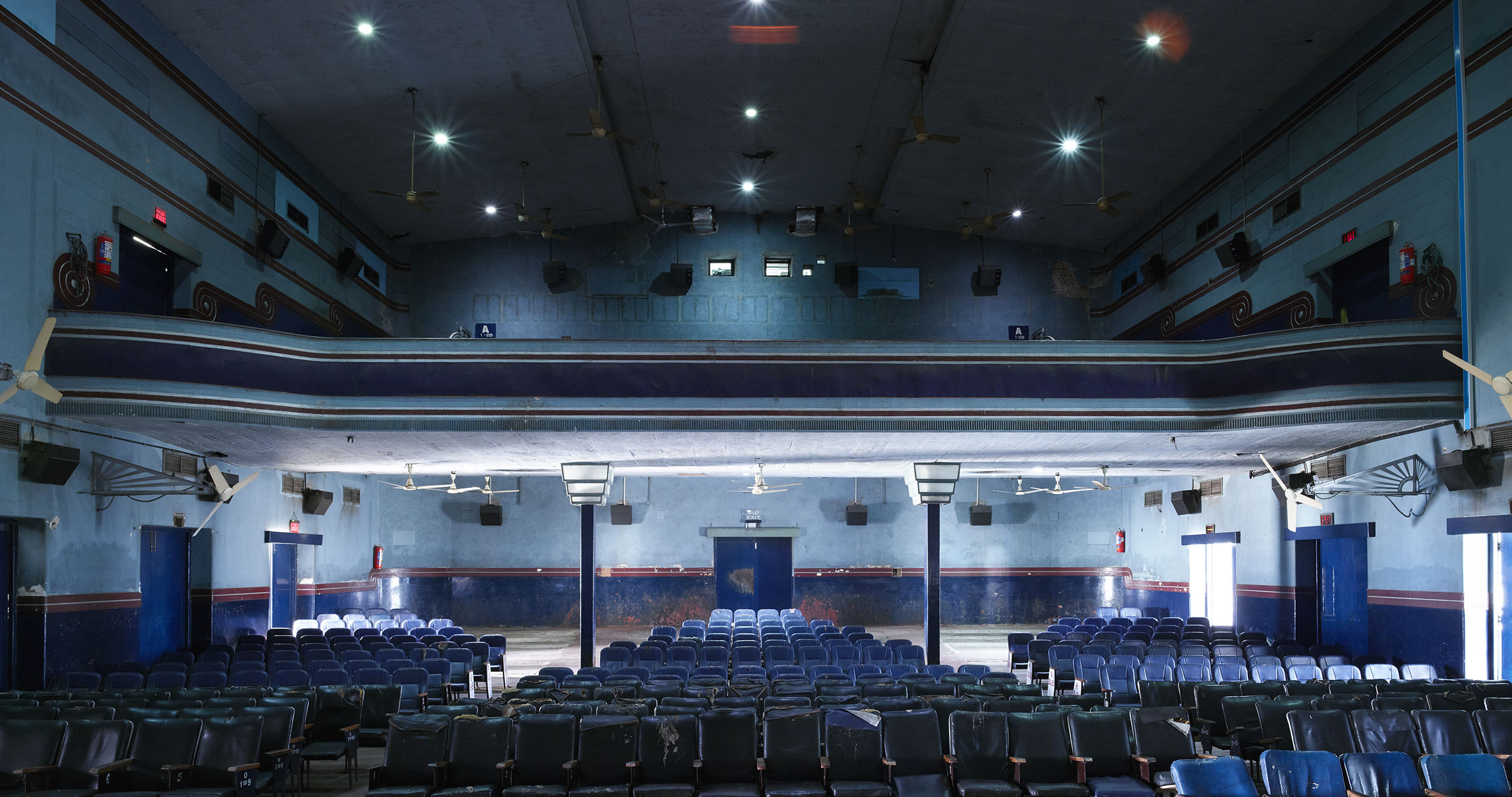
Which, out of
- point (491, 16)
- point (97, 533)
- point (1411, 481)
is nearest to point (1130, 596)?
point (1411, 481)

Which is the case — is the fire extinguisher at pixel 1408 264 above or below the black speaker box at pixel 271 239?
below

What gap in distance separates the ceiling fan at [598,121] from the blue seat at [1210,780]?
10.5m

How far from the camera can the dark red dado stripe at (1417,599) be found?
39.4ft

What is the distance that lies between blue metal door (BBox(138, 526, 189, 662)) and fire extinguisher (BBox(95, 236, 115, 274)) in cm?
410

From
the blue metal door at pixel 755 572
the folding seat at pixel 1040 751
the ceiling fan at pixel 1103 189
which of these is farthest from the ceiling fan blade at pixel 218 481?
the ceiling fan at pixel 1103 189

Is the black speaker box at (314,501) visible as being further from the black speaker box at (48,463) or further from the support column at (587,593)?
the black speaker box at (48,463)

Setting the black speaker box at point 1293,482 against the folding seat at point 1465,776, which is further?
the black speaker box at point 1293,482

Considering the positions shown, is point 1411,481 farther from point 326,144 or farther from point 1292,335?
point 326,144

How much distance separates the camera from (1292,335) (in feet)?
39.1

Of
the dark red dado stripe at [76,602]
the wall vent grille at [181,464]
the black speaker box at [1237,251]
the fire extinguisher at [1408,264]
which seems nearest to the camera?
the dark red dado stripe at [76,602]

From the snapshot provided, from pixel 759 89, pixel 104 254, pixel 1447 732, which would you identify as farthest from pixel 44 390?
pixel 1447 732

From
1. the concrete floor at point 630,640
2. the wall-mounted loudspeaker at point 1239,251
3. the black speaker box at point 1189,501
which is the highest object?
the wall-mounted loudspeaker at point 1239,251

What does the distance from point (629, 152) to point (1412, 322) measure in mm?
13061

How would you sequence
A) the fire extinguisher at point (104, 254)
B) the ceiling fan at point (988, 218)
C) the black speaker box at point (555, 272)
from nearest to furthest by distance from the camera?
the fire extinguisher at point (104, 254)
the ceiling fan at point (988, 218)
the black speaker box at point (555, 272)
